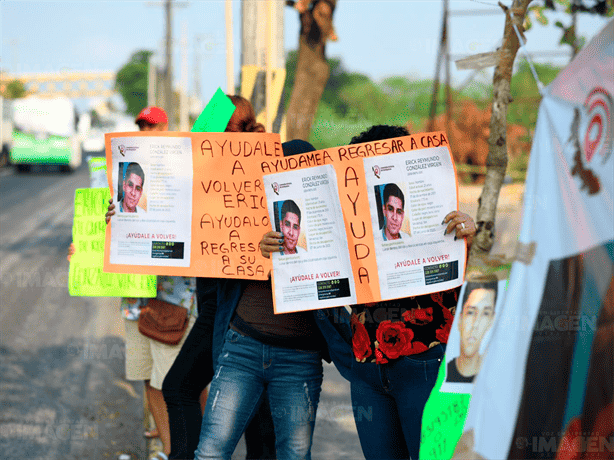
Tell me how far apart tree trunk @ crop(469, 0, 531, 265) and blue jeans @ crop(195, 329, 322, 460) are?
1023 mm

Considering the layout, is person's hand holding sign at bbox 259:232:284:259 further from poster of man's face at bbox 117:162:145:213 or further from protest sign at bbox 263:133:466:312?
poster of man's face at bbox 117:162:145:213

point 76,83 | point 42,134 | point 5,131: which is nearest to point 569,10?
point 42,134

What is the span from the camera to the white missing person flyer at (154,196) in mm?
3184

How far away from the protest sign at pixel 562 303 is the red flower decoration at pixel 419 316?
2.57 ft

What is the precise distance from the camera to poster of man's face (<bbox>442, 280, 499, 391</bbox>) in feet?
7.38

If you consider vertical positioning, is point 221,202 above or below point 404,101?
above

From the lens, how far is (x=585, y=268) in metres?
1.78

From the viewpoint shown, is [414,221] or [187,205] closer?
[414,221]

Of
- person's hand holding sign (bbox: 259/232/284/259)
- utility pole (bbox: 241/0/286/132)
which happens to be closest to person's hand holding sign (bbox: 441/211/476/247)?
person's hand holding sign (bbox: 259/232/284/259)

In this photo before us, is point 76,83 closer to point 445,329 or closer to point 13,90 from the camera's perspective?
point 13,90

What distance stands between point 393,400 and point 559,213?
1.17 m

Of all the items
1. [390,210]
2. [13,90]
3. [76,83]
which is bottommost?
[76,83]

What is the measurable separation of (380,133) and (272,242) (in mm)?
566

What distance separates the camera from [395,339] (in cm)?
265
